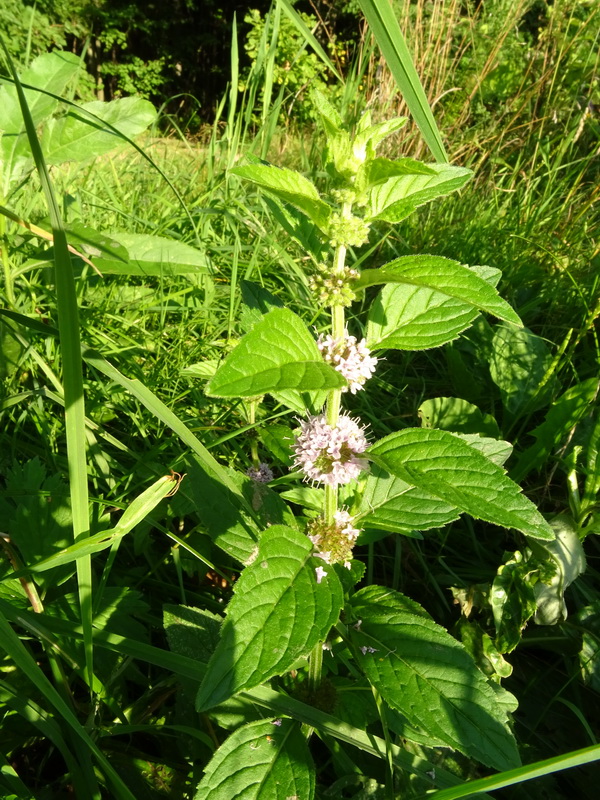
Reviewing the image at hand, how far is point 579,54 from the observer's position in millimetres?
3590

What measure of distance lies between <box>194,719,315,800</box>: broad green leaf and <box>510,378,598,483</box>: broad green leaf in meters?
1.04

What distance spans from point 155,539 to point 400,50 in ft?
4.31

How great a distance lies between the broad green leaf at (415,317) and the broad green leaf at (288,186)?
0.20 metres

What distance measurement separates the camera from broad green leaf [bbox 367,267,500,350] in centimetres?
97

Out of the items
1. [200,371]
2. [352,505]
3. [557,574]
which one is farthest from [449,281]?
[557,574]

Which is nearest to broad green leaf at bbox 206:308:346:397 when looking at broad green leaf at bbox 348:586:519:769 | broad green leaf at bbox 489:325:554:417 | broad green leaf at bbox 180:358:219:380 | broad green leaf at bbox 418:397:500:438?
broad green leaf at bbox 348:586:519:769

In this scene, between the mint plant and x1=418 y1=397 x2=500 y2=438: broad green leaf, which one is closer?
the mint plant

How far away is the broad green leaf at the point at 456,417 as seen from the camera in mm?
1833

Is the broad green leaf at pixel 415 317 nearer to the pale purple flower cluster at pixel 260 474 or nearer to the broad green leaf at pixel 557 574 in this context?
the pale purple flower cluster at pixel 260 474

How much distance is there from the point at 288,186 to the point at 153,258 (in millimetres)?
1070

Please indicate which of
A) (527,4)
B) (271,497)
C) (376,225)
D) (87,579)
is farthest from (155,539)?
(527,4)

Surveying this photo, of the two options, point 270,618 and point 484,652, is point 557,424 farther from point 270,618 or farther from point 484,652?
point 270,618

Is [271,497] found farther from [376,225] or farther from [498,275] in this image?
[376,225]

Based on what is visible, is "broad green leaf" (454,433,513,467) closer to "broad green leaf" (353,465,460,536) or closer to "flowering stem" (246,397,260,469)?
"broad green leaf" (353,465,460,536)
